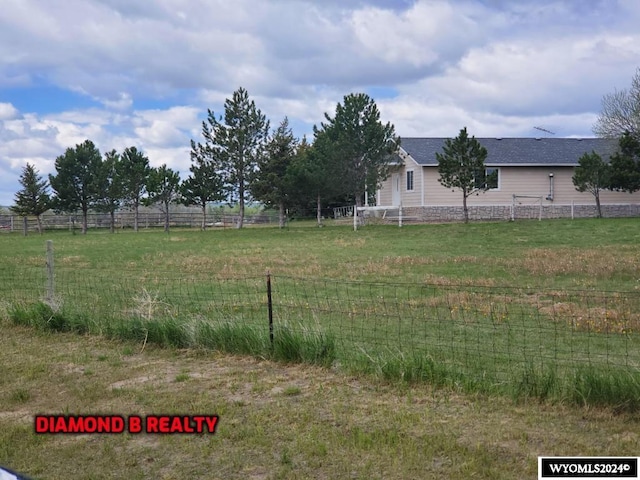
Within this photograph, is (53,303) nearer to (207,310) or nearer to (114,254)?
(207,310)

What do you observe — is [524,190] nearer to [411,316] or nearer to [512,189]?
[512,189]

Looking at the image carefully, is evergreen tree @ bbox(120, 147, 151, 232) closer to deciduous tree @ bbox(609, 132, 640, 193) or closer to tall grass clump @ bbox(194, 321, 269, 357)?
deciduous tree @ bbox(609, 132, 640, 193)

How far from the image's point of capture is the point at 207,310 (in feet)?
30.9

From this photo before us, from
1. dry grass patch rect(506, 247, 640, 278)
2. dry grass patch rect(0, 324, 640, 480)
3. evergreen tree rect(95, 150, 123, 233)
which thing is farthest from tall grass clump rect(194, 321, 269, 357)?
evergreen tree rect(95, 150, 123, 233)

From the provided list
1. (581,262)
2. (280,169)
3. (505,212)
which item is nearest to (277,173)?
(280,169)

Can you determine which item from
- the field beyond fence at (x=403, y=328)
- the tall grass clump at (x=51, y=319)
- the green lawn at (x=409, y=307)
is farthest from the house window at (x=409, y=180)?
the tall grass clump at (x=51, y=319)

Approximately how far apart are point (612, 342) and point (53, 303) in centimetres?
743

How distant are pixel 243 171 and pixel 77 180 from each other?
47.1 feet

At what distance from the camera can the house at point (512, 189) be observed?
114 ft

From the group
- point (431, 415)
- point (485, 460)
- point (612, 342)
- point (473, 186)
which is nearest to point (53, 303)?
point (431, 415)

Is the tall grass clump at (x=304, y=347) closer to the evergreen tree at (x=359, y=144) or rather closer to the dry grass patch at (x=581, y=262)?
the dry grass patch at (x=581, y=262)

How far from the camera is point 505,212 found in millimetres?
35000

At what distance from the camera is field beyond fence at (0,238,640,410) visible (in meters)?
5.48

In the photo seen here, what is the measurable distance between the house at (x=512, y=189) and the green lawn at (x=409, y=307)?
47.9 ft
